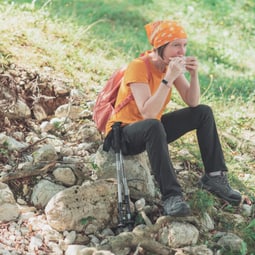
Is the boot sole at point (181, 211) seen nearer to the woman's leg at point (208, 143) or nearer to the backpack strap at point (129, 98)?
the woman's leg at point (208, 143)

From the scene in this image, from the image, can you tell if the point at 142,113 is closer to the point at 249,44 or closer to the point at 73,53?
the point at 73,53

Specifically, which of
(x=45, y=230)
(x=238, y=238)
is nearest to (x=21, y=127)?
(x=45, y=230)

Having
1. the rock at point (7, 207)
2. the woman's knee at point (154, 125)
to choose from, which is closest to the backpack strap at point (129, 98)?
the woman's knee at point (154, 125)

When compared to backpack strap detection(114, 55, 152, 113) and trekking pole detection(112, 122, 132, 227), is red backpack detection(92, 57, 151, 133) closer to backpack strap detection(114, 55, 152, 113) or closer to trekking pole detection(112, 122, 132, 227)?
backpack strap detection(114, 55, 152, 113)

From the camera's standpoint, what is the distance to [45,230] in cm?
422

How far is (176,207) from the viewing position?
418cm

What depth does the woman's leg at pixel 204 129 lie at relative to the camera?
187 inches

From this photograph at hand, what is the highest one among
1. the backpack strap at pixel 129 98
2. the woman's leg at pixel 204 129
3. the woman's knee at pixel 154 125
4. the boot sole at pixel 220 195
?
the backpack strap at pixel 129 98

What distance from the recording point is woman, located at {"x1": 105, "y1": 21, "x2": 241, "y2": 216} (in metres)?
4.29

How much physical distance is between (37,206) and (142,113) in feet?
3.66

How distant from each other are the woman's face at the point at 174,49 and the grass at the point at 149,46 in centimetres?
116

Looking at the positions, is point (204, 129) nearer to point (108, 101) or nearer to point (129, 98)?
point (129, 98)

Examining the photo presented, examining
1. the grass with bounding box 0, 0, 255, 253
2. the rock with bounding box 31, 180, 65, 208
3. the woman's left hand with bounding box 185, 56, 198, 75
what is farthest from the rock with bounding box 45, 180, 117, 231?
the woman's left hand with bounding box 185, 56, 198, 75

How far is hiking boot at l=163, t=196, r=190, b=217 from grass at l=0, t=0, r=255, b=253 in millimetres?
407
